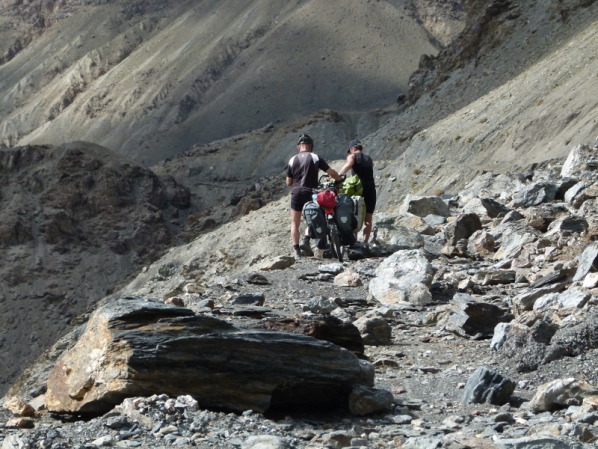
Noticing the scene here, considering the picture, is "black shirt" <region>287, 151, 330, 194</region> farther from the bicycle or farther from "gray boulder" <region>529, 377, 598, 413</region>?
"gray boulder" <region>529, 377, 598, 413</region>

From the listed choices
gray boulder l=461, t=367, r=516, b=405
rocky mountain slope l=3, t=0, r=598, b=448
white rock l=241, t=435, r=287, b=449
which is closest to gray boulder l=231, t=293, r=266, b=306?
rocky mountain slope l=3, t=0, r=598, b=448

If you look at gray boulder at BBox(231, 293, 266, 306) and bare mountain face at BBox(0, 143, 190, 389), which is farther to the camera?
bare mountain face at BBox(0, 143, 190, 389)

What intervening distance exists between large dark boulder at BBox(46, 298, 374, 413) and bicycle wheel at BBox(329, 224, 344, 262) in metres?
6.03

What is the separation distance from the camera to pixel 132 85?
107500mm

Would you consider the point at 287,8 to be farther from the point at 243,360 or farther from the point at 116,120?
the point at 243,360

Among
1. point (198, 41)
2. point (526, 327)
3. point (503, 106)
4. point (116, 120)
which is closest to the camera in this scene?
point (526, 327)

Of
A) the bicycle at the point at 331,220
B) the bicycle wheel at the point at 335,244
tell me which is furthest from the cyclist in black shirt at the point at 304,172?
the bicycle wheel at the point at 335,244

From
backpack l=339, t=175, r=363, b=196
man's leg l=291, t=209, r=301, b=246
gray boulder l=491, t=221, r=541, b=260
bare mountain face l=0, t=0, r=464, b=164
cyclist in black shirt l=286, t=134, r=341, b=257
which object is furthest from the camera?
bare mountain face l=0, t=0, r=464, b=164

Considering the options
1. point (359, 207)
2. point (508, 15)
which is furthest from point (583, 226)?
point (508, 15)

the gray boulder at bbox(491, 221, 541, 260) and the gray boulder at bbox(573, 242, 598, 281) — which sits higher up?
the gray boulder at bbox(573, 242, 598, 281)

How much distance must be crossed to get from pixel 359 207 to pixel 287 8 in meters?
99.1

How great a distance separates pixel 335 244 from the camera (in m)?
12.1

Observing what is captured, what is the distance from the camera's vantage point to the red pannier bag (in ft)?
38.8

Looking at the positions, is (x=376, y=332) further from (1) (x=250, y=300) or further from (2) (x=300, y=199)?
(2) (x=300, y=199)
